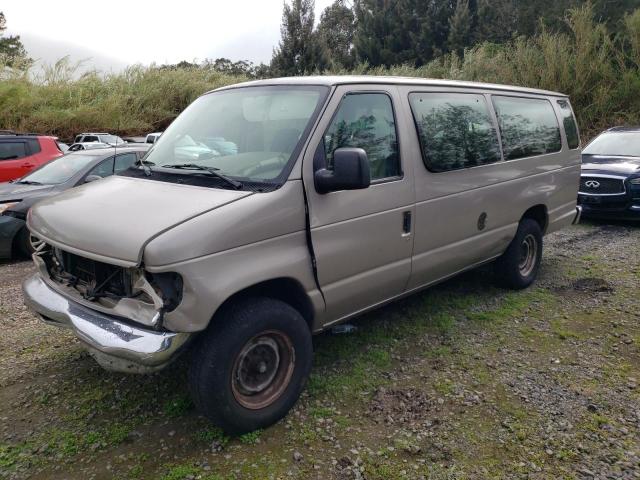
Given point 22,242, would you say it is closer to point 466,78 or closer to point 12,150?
point 12,150

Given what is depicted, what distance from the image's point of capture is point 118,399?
3422mm

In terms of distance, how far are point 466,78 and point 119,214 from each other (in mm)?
17361

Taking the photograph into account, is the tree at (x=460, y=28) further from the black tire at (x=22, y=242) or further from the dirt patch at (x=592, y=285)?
the black tire at (x=22, y=242)

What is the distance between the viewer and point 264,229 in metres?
2.92

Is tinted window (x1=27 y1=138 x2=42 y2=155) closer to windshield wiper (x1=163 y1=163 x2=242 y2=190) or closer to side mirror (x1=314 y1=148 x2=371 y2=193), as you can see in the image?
windshield wiper (x1=163 y1=163 x2=242 y2=190)

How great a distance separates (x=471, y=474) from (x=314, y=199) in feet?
5.85

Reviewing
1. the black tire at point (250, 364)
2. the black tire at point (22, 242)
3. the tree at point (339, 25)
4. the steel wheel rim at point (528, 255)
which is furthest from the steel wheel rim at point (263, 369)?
the tree at point (339, 25)

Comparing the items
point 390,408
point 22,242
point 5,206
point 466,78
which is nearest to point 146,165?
point 390,408

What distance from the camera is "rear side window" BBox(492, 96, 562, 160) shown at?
4.87 m

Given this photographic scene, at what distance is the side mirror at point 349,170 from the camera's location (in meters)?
3.00

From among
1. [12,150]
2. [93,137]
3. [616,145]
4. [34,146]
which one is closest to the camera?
[616,145]

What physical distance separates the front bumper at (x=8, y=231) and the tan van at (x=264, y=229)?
354cm

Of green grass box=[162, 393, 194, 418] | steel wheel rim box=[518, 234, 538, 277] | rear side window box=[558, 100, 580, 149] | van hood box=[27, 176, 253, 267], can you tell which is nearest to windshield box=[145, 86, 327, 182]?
van hood box=[27, 176, 253, 267]

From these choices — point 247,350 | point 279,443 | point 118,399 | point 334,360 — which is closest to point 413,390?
point 334,360
